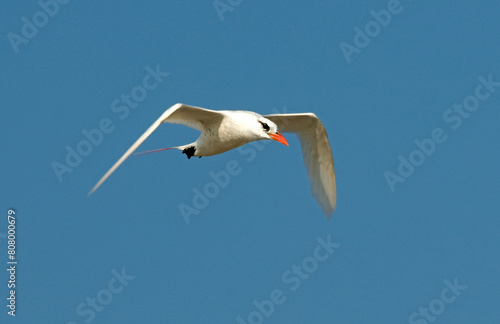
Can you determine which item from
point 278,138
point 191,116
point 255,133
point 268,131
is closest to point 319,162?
point 278,138

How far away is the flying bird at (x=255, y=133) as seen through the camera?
18.2 m

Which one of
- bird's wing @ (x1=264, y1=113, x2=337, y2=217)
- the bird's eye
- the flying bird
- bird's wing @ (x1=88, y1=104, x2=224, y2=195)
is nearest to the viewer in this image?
bird's wing @ (x1=88, y1=104, x2=224, y2=195)

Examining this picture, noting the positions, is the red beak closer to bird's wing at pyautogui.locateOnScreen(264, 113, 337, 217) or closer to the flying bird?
the flying bird

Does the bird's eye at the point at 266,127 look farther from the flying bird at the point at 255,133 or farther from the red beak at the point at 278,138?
the red beak at the point at 278,138

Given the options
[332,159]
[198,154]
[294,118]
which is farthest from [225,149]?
[332,159]

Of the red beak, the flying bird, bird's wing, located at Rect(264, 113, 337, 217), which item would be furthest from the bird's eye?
bird's wing, located at Rect(264, 113, 337, 217)

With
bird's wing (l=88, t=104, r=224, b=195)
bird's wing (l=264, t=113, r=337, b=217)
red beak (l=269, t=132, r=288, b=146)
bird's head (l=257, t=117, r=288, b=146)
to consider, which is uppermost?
bird's wing (l=88, t=104, r=224, b=195)

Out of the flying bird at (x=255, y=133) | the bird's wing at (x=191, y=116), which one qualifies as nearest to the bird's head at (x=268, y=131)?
the flying bird at (x=255, y=133)

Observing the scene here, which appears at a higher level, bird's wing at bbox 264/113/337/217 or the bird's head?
the bird's head

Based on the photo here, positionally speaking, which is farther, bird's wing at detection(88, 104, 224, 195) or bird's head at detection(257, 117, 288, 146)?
bird's head at detection(257, 117, 288, 146)

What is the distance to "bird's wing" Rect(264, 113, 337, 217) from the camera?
72.6 feet

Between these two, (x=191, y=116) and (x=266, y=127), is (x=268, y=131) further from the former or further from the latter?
(x=191, y=116)

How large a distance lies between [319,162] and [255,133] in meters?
4.77

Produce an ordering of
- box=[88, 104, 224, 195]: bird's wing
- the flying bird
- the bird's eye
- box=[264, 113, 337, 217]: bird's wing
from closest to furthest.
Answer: box=[88, 104, 224, 195]: bird's wing
the flying bird
the bird's eye
box=[264, 113, 337, 217]: bird's wing
